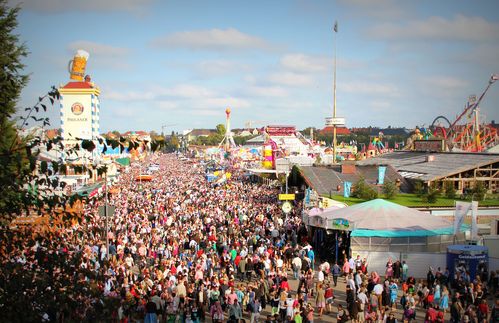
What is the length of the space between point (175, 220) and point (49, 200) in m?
24.7

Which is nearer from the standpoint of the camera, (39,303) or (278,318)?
(39,303)

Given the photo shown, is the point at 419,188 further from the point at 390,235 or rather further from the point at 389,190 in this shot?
the point at 390,235

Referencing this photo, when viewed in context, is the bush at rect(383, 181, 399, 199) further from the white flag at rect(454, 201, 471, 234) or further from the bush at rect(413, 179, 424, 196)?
the white flag at rect(454, 201, 471, 234)

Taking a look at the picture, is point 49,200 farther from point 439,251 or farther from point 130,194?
point 130,194

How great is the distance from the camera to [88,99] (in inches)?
3137

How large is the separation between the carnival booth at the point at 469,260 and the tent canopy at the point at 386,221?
83.1 inches

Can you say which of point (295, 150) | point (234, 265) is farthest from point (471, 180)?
point (295, 150)

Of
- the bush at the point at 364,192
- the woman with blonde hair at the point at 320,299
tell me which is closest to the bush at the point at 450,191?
the bush at the point at 364,192

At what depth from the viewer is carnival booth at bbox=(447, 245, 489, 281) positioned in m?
17.7

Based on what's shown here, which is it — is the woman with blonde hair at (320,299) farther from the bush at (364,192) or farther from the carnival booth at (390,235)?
the bush at (364,192)

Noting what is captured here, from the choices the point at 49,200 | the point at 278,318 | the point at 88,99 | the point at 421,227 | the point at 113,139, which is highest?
the point at 88,99

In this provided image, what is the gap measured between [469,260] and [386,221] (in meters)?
3.73

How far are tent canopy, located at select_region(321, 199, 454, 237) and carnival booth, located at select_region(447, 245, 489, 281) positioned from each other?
6.93 feet

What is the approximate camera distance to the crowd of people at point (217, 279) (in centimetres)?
654
